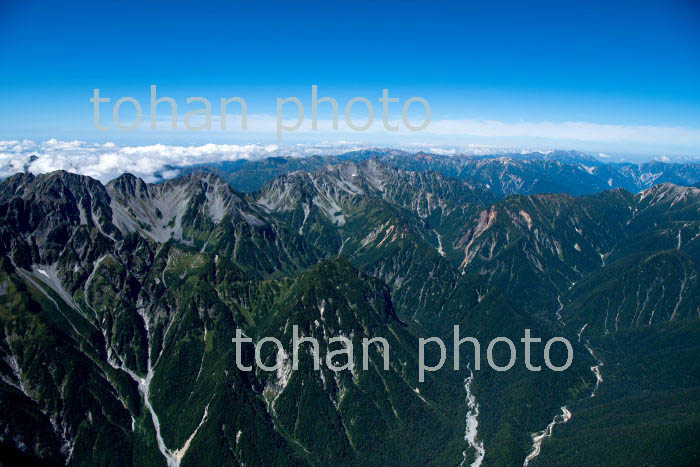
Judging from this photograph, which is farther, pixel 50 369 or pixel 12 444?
pixel 50 369

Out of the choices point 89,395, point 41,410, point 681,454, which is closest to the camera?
point 681,454

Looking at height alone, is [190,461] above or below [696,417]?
below

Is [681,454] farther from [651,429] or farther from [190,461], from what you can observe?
[190,461]

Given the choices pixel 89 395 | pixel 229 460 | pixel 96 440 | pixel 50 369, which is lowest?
pixel 229 460

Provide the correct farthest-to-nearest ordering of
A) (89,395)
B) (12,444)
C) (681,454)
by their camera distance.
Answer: (89,395), (681,454), (12,444)

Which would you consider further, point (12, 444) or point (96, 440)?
point (96, 440)

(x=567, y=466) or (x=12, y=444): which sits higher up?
(x=12, y=444)

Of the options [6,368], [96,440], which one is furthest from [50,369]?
[96,440]

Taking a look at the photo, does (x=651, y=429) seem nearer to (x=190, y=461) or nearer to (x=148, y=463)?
(x=190, y=461)

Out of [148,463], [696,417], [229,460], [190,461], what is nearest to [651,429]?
[696,417]
